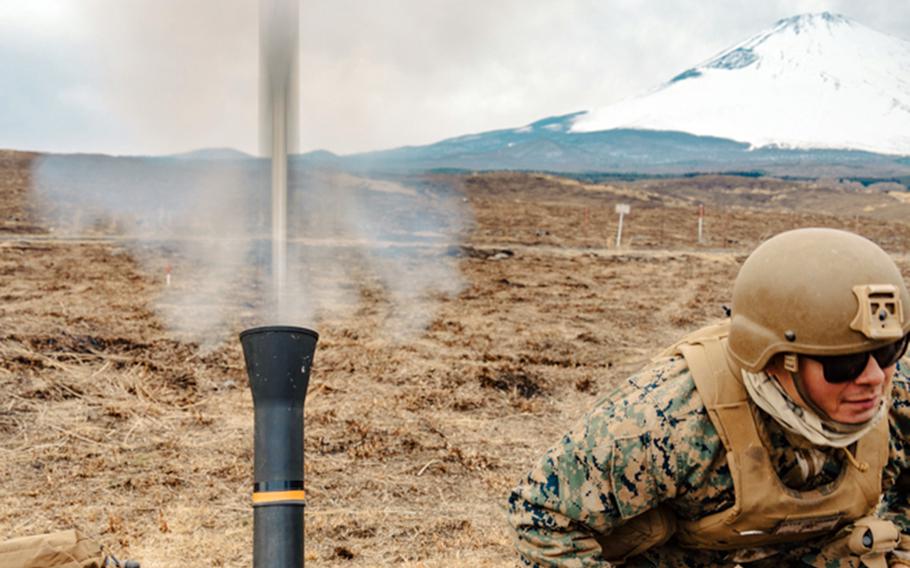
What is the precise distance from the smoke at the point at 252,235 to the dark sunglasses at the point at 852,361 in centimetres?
386

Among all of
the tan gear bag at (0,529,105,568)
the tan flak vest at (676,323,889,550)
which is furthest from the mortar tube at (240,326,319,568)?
the tan flak vest at (676,323,889,550)

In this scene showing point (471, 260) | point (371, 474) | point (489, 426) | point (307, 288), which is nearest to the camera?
point (371, 474)

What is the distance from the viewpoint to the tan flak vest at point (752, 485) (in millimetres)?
2293

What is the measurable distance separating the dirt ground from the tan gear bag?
1.57 meters

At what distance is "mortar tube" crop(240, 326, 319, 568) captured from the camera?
112 inches

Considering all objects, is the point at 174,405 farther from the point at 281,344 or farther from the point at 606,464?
the point at 606,464

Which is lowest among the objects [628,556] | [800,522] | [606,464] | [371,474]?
[371,474]

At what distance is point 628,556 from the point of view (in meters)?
2.54

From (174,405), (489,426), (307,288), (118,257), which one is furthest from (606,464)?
(118,257)

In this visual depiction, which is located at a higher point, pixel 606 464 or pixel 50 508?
pixel 606 464

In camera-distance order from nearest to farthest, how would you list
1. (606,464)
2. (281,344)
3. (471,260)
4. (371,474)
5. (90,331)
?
(606,464)
(281,344)
(371,474)
(90,331)
(471,260)

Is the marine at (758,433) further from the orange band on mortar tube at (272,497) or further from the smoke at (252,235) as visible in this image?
the smoke at (252,235)

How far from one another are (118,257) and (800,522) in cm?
1528

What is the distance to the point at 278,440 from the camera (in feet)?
9.60
